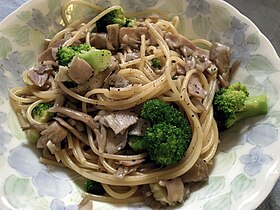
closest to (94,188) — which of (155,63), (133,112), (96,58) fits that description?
(133,112)

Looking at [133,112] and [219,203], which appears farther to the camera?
[133,112]

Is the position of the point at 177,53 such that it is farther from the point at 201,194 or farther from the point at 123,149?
the point at 201,194

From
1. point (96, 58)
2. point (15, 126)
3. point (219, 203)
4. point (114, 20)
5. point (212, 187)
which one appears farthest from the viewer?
point (114, 20)

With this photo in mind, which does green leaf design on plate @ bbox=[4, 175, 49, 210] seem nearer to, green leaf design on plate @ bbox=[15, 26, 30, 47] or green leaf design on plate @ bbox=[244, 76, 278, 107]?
green leaf design on plate @ bbox=[15, 26, 30, 47]

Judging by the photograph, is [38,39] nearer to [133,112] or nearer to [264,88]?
[133,112]

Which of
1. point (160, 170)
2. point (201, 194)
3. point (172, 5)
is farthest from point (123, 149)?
point (172, 5)

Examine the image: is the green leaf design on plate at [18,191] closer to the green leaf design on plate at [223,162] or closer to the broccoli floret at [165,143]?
the broccoli floret at [165,143]

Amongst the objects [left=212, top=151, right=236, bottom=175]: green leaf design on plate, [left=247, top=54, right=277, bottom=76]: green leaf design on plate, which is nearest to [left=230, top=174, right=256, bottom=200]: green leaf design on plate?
[left=212, top=151, right=236, bottom=175]: green leaf design on plate

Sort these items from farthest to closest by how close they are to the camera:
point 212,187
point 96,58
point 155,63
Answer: point 155,63 < point 96,58 < point 212,187

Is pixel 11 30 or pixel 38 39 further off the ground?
pixel 11 30
